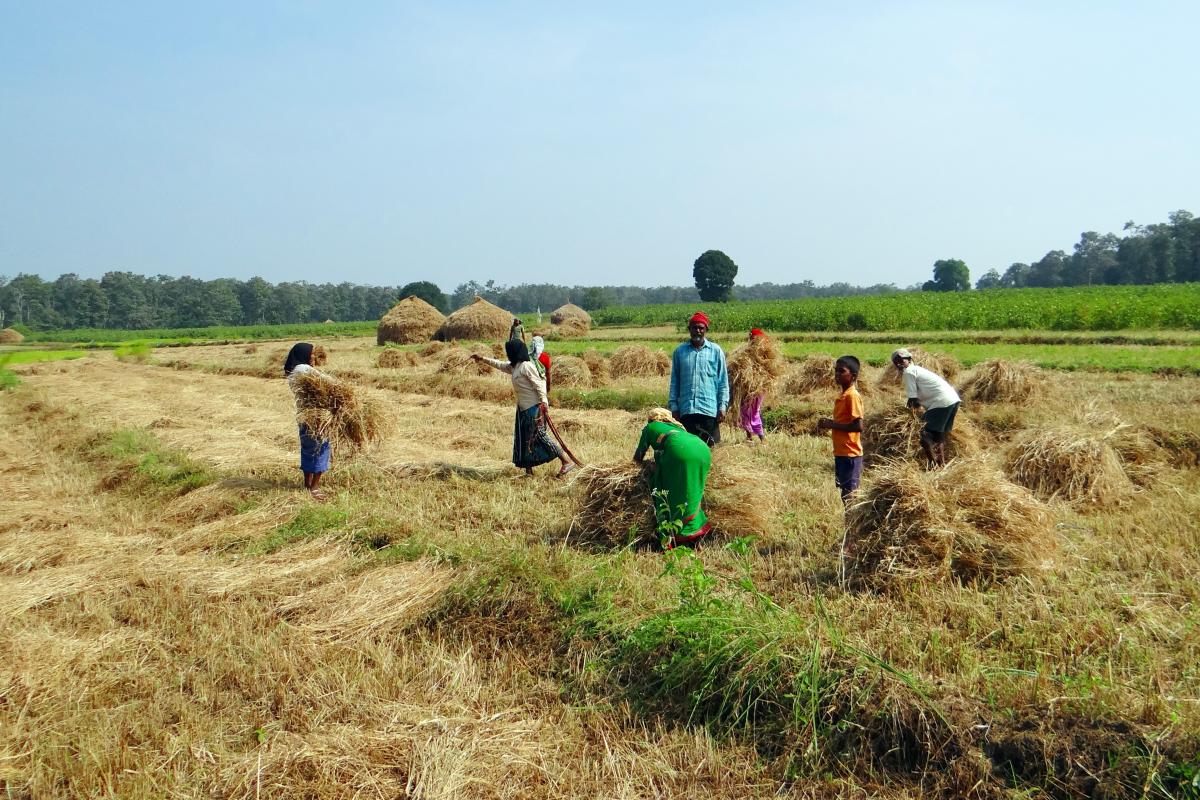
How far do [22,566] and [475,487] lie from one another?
12.5 ft

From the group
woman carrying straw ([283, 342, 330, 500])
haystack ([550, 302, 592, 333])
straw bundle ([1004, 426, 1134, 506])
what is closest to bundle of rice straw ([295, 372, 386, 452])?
woman carrying straw ([283, 342, 330, 500])

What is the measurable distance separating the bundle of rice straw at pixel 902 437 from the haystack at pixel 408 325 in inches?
1143

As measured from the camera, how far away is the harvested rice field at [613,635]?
3281 mm

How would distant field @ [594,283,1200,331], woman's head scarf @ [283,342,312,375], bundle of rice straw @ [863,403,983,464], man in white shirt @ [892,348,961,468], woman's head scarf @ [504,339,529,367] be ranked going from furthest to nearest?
distant field @ [594,283,1200,331] → bundle of rice straw @ [863,403,983,464] → woman's head scarf @ [504,339,529,367] → woman's head scarf @ [283,342,312,375] → man in white shirt @ [892,348,961,468]

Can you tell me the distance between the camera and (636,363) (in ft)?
62.3

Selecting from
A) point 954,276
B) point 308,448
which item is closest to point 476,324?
point 308,448

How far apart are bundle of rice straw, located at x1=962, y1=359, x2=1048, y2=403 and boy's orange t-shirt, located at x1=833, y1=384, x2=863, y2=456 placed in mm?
6767

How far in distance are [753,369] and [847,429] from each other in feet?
16.4

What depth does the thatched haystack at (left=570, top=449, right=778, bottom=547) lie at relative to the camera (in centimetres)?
600

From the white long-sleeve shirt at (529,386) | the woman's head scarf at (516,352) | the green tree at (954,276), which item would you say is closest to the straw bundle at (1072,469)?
the white long-sleeve shirt at (529,386)

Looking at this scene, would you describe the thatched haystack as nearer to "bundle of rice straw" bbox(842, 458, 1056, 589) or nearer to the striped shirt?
"bundle of rice straw" bbox(842, 458, 1056, 589)

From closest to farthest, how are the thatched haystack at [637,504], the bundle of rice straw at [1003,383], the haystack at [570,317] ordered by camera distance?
the thatched haystack at [637,504] < the bundle of rice straw at [1003,383] < the haystack at [570,317]

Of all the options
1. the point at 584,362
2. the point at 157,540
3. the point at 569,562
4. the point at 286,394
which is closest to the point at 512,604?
the point at 569,562

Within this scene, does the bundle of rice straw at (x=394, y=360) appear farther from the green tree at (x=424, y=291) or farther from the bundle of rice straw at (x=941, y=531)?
the green tree at (x=424, y=291)
